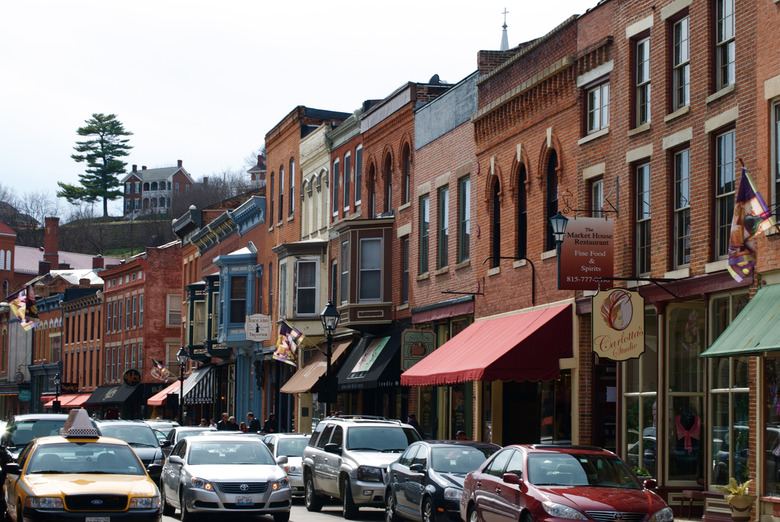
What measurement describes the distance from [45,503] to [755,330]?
32.7 feet

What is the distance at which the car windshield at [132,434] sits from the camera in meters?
27.4

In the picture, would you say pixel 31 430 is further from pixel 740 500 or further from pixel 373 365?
pixel 373 365

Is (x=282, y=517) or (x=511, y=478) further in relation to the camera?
(x=282, y=517)

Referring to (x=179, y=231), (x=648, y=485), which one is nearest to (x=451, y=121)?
(x=648, y=485)

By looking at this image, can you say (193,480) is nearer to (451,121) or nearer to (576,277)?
(576,277)

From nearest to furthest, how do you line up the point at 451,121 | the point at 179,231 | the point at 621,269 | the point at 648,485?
1. the point at 648,485
2. the point at 621,269
3. the point at 451,121
4. the point at 179,231

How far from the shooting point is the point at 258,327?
4738 centimetres

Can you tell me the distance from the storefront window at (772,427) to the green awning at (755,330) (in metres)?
0.69

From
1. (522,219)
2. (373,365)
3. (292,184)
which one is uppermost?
(292,184)

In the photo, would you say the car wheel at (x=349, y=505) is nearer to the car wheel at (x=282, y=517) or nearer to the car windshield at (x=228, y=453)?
the car windshield at (x=228, y=453)

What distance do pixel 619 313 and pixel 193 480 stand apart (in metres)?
7.73

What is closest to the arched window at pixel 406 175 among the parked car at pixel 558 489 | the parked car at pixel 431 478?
the parked car at pixel 431 478

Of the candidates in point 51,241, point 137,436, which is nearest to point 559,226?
point 137,436

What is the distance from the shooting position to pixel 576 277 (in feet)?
73.8
